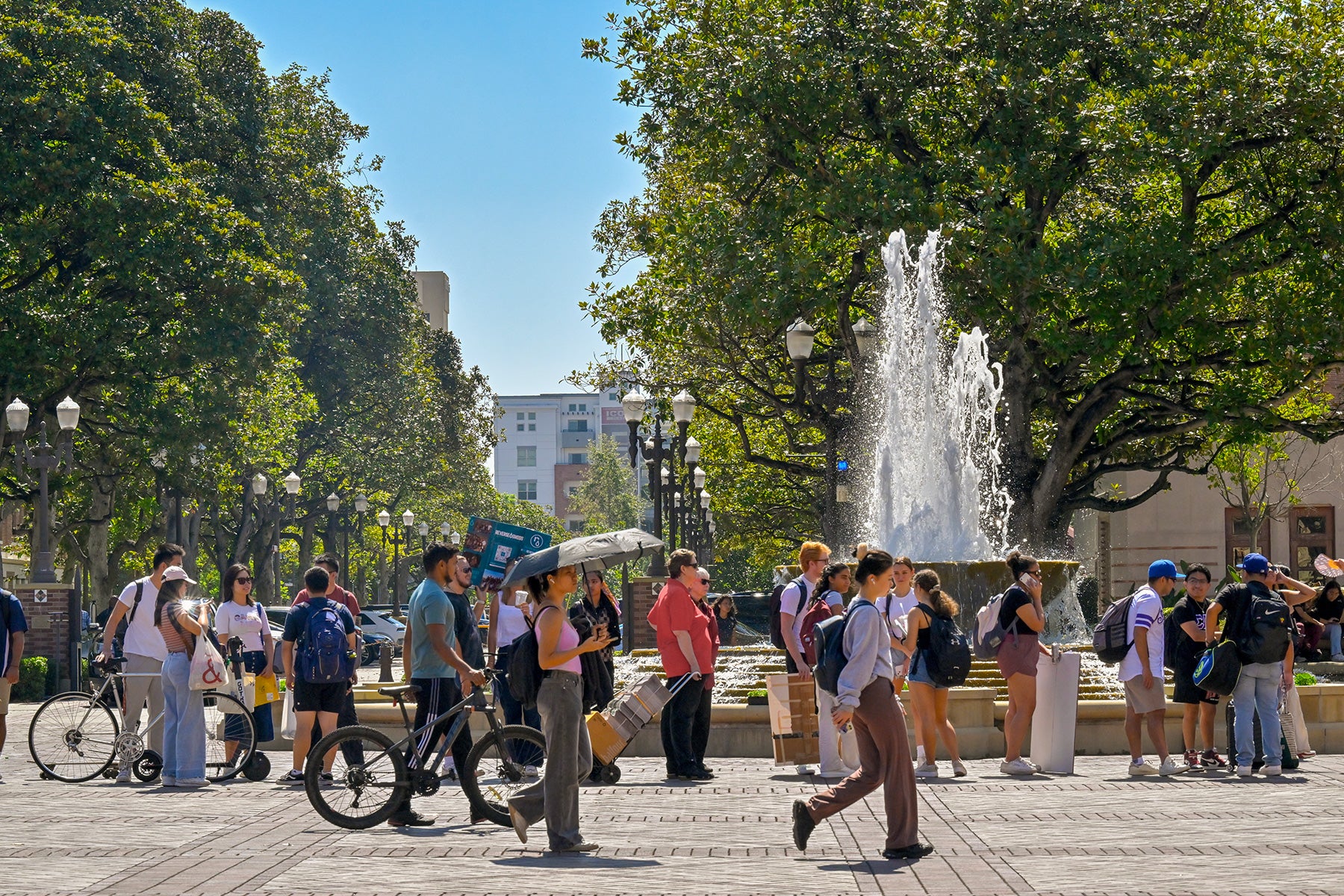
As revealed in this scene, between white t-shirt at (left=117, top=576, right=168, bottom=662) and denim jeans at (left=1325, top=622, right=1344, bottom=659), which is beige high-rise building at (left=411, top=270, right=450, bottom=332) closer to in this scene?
denim jeans at (left=1325, top=622, right=1344, bottom=659)

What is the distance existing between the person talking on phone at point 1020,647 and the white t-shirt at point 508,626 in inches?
163

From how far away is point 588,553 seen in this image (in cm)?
1097

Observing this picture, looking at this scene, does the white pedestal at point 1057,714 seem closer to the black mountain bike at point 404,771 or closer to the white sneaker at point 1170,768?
the white sneaker at point 1170,768

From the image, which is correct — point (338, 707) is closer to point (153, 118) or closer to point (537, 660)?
point (537, 660)

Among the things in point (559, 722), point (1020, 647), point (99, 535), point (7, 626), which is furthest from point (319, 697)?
point (99, 535)

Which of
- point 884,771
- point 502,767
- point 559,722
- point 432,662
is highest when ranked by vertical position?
point 432,662

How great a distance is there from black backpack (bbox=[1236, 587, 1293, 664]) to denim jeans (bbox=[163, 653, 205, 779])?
8187 mm

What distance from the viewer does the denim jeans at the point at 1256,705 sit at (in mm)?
13898

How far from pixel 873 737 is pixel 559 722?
5.79ft

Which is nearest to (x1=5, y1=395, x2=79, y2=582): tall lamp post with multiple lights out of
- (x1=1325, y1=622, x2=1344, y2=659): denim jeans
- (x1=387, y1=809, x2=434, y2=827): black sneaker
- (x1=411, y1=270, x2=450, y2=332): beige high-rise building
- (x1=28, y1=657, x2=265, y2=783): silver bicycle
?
(x1=28, y1=657, x2=265, y2=783): silver bicycle

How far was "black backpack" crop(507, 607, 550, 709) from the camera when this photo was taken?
33.2 ft

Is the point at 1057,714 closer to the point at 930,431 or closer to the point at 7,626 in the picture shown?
the point at 7,626

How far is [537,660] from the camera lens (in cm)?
1014

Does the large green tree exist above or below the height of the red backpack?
above
